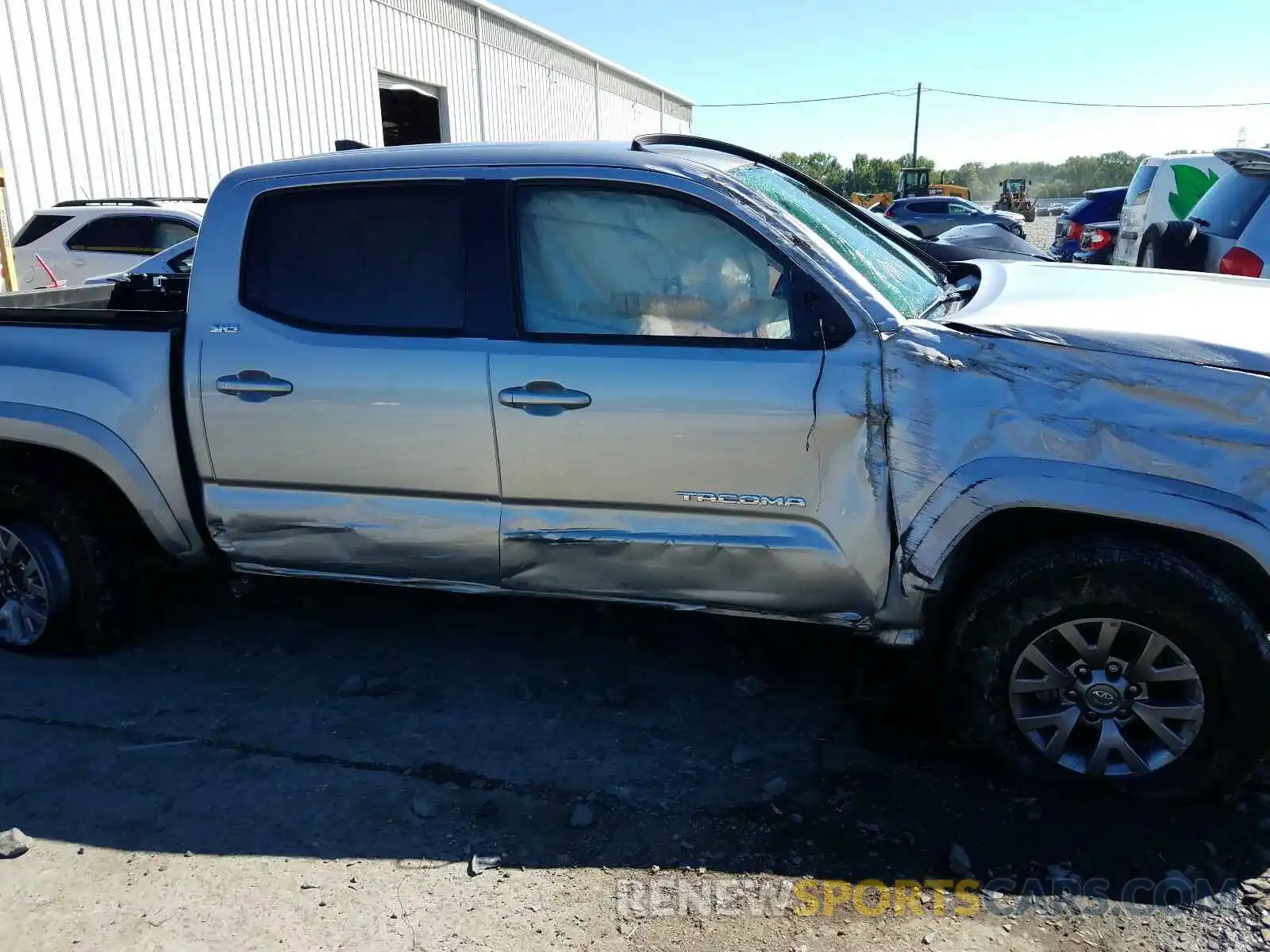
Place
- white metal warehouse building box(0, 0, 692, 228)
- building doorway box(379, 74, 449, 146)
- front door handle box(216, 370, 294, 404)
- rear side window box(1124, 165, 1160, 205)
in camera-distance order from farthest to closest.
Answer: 1. building doorway box(379, 74, 449, 146)
2. white metal warehouse building box(0, 0, 692, 228)
3. rear side window box(1124, 165, 1160, 205)
4. front door handle box(216, 370, 294, 404)

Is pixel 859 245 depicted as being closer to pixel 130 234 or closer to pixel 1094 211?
pixel 130 234

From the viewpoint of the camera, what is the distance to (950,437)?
9.45ft

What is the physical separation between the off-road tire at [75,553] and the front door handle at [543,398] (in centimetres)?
194

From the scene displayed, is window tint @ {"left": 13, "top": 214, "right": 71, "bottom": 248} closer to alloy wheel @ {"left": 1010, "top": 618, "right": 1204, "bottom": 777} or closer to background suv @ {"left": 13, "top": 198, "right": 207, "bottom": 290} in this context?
background suv @ {"left": 13, "top": 198, "right": 207, "bottom": 290}

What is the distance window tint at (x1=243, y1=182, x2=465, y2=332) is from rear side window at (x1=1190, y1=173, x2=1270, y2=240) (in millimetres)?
4915

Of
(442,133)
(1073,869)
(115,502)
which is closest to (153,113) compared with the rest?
(442,133)

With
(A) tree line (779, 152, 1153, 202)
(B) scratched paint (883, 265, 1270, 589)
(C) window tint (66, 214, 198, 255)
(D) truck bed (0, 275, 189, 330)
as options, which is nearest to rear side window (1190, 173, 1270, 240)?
(B) scratched paint (883, 265, 1270, 589)

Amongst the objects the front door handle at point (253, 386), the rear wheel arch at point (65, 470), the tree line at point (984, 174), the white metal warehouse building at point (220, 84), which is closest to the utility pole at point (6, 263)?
the white metal warehouse building at point (220, 84)

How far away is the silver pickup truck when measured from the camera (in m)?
2.79

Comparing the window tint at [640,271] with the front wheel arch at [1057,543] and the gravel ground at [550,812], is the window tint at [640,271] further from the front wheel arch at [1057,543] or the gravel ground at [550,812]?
the gravel ground at [550,812]

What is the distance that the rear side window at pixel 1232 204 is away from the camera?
19.2ft

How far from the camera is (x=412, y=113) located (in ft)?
82.3

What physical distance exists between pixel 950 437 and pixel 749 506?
0.66 metres

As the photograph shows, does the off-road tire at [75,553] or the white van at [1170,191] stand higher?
the white van at [1170,191]
